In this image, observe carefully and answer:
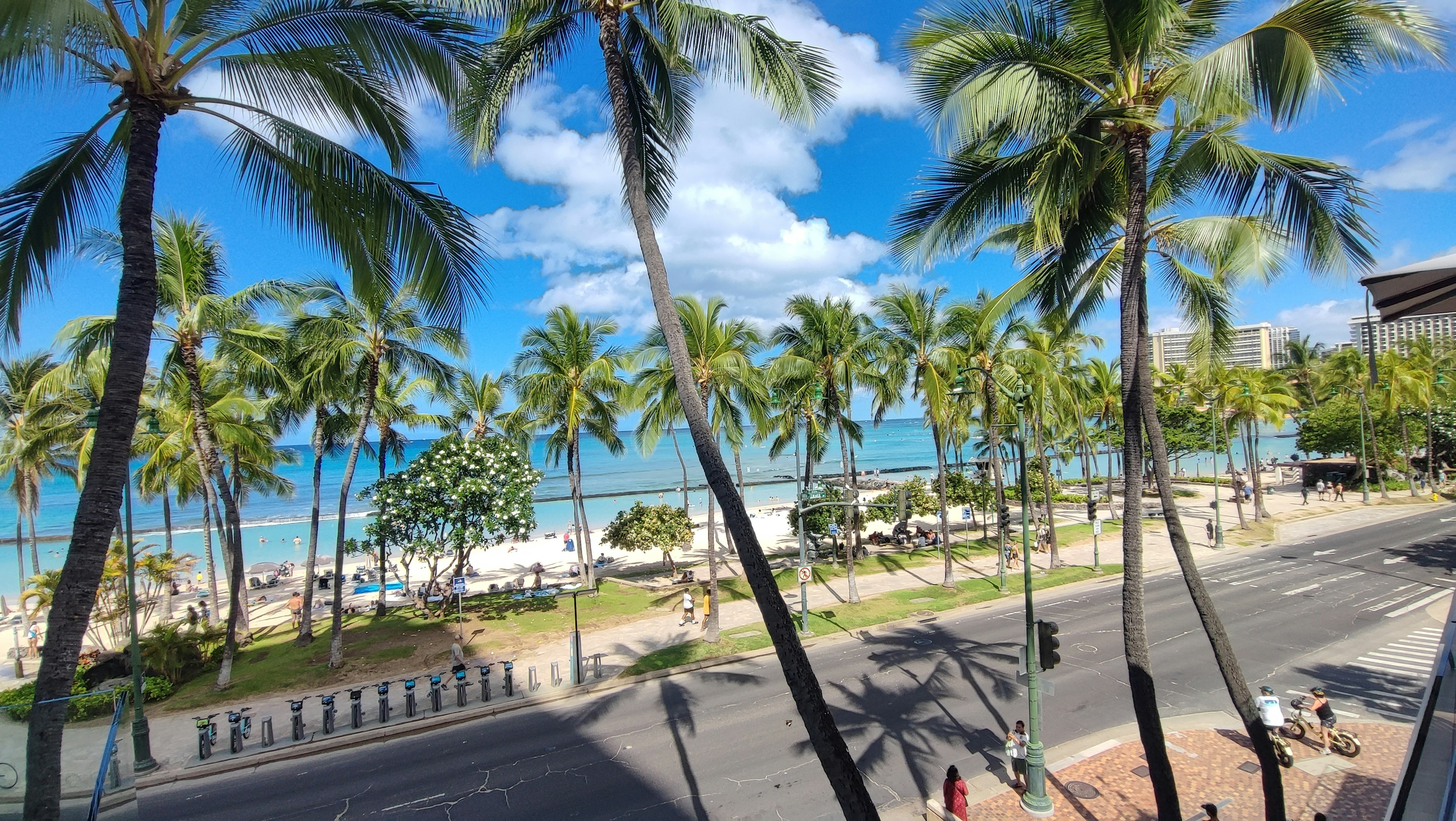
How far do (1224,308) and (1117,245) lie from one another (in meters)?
2.05

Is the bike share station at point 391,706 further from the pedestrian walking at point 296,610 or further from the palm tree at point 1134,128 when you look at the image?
the palm tree at point 1134,128

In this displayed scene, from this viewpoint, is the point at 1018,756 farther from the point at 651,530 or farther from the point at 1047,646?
the point at 651,530

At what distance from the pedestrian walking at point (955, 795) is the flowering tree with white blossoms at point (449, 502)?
1643 cm

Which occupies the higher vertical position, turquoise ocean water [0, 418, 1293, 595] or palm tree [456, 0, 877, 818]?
palm tree [456, 0, 877, 818]

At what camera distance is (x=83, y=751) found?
4184mm

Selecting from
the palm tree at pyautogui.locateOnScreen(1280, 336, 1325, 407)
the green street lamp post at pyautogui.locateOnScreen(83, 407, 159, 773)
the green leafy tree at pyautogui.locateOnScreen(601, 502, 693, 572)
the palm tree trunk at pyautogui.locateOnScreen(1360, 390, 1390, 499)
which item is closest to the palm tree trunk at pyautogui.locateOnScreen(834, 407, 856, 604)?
the green leafy tree at pyautogui.locateOnScreen(601, 502, 693, 572)

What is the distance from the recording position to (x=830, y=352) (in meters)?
23.8

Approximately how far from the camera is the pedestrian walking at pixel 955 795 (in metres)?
9.15

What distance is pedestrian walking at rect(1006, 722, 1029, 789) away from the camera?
10.6m

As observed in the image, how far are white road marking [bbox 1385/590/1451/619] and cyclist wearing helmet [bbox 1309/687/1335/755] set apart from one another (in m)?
10.6

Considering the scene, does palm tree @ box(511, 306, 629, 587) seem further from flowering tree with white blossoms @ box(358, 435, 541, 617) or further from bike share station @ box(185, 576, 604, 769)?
bike share station @ box(185, 576, 604, 769)

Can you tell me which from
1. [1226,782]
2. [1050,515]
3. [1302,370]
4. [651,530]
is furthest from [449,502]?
[1302,370]

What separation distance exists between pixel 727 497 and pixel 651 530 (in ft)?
78.4

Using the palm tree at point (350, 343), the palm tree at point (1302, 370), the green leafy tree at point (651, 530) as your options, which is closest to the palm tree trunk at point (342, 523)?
the palm tree at point (350, 343)
